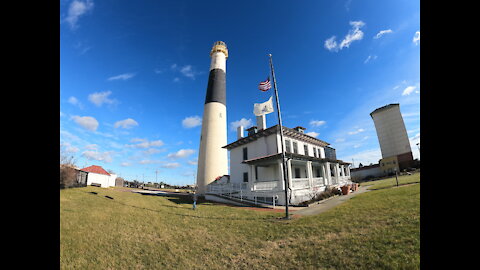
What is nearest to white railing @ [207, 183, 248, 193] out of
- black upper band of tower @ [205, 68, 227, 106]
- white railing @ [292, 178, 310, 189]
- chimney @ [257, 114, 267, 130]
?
white railing @ [292, 178, 310, 189]

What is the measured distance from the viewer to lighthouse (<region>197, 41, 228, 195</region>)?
26.1m

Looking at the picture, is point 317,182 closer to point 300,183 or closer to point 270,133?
point 300,183

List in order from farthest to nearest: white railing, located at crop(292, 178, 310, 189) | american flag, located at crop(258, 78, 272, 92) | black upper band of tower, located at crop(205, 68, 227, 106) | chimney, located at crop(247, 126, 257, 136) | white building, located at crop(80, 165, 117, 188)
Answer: white building, located at crop(80, 165, 117, 188), black upper band of tower, located at crop(205, 68, 227, 106), chimney, located at crop(247, 126, 257, 136), white railing, located at crop(292, 178, 310, 189), american flag, located at crop(258, 78, 272, 92)

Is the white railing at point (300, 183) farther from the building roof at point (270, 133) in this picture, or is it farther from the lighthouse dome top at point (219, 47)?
the lighthouse dome top at point (219, 47)

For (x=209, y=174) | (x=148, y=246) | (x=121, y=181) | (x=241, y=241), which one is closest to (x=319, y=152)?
(x=209, y=174)

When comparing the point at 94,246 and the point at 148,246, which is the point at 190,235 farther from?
the point at 94,246

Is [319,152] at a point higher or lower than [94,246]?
higher

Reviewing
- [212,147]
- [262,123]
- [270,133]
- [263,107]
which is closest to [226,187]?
[212,147]

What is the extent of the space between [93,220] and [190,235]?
505 cm

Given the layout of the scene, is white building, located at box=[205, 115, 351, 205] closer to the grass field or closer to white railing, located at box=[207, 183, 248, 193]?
white railing, located at box=[207, 183, 248, 193]

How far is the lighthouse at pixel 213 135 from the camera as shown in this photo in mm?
26109
